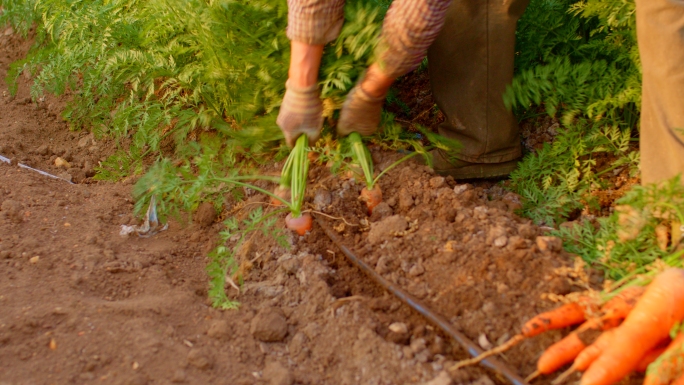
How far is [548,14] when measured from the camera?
9.40ft

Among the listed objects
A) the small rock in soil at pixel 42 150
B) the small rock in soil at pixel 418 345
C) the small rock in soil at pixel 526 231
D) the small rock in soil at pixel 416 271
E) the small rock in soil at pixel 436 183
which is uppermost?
the small rock in soil at pixel 526 231

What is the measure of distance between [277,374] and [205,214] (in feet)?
3.61

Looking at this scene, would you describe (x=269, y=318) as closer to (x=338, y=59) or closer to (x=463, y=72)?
(x=338, y=59)

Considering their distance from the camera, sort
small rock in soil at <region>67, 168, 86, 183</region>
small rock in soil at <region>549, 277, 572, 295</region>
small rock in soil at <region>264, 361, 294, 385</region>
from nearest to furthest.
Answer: small rock in soil at <region>264, 361, 294, 385</region> → small rock in soil at <region>549, 277, 572, 295</region> → small rock in soil at <region>67, 168, 86, 183</region>

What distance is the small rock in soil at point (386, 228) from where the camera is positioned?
2.30 metres

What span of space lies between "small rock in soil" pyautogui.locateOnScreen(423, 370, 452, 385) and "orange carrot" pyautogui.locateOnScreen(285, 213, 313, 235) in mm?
946

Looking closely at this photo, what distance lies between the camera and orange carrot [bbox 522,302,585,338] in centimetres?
173

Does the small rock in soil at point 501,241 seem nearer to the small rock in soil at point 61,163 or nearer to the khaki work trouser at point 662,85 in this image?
the khaki work trouser at point 662,85

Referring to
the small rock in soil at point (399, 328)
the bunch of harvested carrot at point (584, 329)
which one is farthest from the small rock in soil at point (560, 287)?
the small rock in soil at point (399, 328)

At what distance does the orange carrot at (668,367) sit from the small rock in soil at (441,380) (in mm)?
541

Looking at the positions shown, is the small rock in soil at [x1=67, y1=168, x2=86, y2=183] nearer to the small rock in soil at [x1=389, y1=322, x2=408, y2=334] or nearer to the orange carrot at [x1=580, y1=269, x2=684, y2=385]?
the small rock in soil at [x1=389, y1=322, x2=408, y2=334]

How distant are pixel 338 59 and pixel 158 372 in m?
1.40

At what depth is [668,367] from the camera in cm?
147

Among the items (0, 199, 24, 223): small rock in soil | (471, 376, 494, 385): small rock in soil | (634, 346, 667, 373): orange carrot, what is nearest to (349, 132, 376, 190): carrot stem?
(471, 376, 494, 385): small rock in soil
